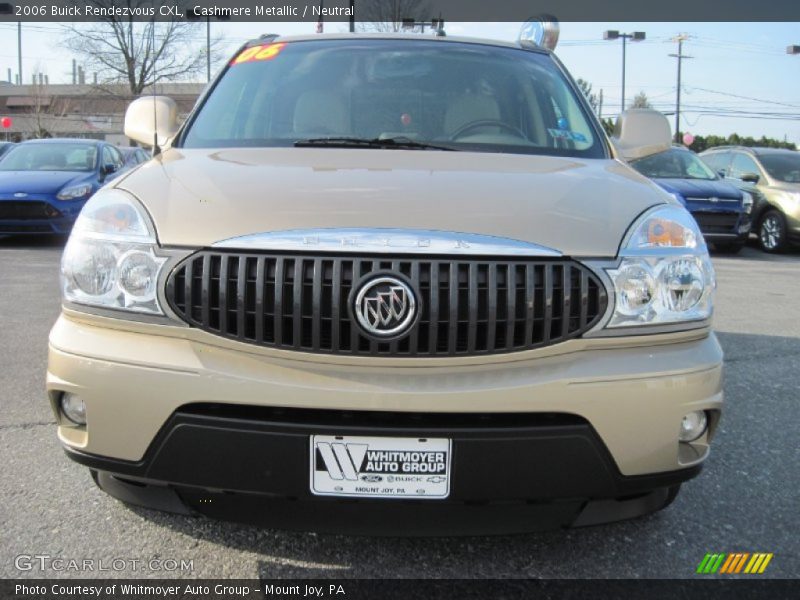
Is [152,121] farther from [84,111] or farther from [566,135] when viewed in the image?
[84,111]

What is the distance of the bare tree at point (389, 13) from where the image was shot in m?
22.5

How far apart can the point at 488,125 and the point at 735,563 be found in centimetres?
192

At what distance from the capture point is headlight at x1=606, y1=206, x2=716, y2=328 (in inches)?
83.4

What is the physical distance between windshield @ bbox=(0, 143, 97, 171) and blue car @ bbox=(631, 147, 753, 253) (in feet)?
26.7

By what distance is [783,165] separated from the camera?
42.2 feet

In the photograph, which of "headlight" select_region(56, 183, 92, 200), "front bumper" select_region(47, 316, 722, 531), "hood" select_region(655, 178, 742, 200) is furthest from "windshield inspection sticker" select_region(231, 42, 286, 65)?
"hood" select_region(655, 178, 742, 200)

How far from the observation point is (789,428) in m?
3.75

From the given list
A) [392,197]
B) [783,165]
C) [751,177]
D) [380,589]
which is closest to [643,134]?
[392,197]

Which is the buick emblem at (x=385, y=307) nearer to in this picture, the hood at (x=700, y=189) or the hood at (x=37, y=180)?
the hood at (x=37, y=180)

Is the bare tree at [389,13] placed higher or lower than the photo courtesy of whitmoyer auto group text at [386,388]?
higher

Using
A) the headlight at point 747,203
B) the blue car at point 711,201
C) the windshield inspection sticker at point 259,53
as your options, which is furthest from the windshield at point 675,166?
the windshield inspection sticker at point 259,53

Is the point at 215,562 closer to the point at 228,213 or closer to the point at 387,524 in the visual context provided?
the point at 387,524

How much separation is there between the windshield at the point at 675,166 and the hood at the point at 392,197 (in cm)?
980

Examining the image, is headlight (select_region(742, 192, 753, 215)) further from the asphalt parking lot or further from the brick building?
the brick building
